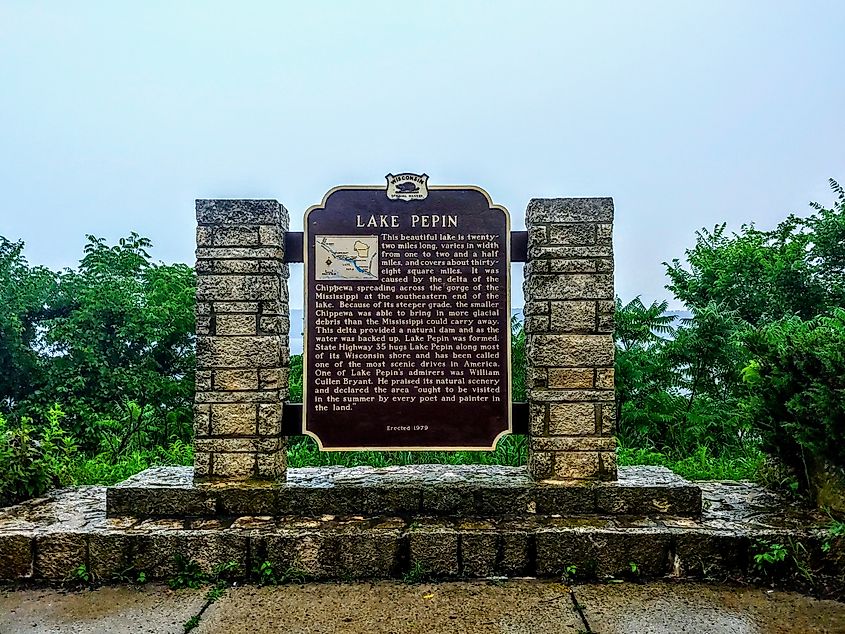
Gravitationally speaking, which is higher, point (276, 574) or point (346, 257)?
point (346, 257)

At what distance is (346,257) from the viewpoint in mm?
4461

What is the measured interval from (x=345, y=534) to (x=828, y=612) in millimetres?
2590

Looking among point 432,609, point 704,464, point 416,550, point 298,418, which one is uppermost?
point 298,418

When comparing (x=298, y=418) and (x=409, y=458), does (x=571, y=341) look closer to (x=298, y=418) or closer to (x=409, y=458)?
(x=298, y=418)

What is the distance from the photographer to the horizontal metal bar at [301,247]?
4.53m

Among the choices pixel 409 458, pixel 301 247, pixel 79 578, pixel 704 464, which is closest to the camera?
pixel 79 578

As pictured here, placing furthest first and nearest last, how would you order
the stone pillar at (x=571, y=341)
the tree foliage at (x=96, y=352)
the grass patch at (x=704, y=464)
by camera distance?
the tree foliage at (x=96, y=352) < the grass patch at (x=704, y=464) < the stone pillar at (x=571, y=341)

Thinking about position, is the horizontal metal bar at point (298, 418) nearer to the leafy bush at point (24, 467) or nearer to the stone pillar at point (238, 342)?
the stone pillar at point (238, 342)

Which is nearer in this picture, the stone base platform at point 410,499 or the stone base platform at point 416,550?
the stone base platform at point 416,550

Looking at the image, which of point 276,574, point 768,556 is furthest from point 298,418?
point 768,556

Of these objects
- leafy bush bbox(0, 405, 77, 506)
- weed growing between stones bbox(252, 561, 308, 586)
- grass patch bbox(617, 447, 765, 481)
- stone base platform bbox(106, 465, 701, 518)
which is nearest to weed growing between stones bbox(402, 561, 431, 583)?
stone base platform bbox(106, 465, 701, 518)

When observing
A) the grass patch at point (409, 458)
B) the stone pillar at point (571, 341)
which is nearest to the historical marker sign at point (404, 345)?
the stone pillar at point (571, 341)

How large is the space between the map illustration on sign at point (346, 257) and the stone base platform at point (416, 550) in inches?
65.2

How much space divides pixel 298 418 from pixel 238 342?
66 centimetres
